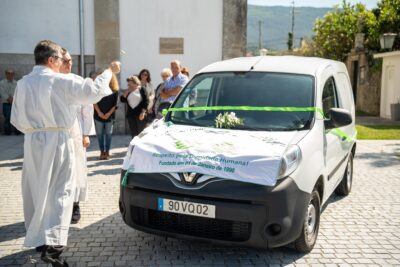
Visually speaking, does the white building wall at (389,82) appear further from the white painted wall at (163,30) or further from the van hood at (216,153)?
the van hood at (216,153)

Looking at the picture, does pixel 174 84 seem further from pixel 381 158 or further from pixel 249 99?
pixel 381 158

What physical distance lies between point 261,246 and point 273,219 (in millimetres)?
265

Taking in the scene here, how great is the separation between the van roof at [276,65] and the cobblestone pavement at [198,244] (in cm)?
186

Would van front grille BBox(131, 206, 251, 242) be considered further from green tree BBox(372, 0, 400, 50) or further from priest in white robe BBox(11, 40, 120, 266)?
green tree BBox(372, 0, 400, 50)

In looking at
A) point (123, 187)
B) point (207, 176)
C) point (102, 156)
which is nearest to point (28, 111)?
point (123, 187)

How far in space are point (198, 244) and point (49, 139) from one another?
6.07 feet

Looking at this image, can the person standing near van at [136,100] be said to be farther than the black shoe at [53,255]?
Yes

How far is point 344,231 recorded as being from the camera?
5289mm

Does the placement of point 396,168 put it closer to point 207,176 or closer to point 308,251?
point 308,251

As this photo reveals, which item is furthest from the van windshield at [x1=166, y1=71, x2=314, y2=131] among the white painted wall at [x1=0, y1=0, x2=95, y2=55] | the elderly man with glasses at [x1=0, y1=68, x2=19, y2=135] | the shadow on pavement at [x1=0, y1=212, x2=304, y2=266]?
the elderly man with glasses at [x1=0, y1=68, x2=19, y2=135]

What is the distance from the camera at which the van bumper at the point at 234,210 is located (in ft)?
12.6

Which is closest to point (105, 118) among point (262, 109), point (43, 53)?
point (262, 109)

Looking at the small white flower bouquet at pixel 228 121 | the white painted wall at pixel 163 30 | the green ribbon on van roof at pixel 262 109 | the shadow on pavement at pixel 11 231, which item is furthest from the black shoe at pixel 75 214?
the white painted wall at pixel 163 30

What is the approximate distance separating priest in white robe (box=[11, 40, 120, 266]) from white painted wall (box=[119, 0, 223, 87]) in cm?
899
